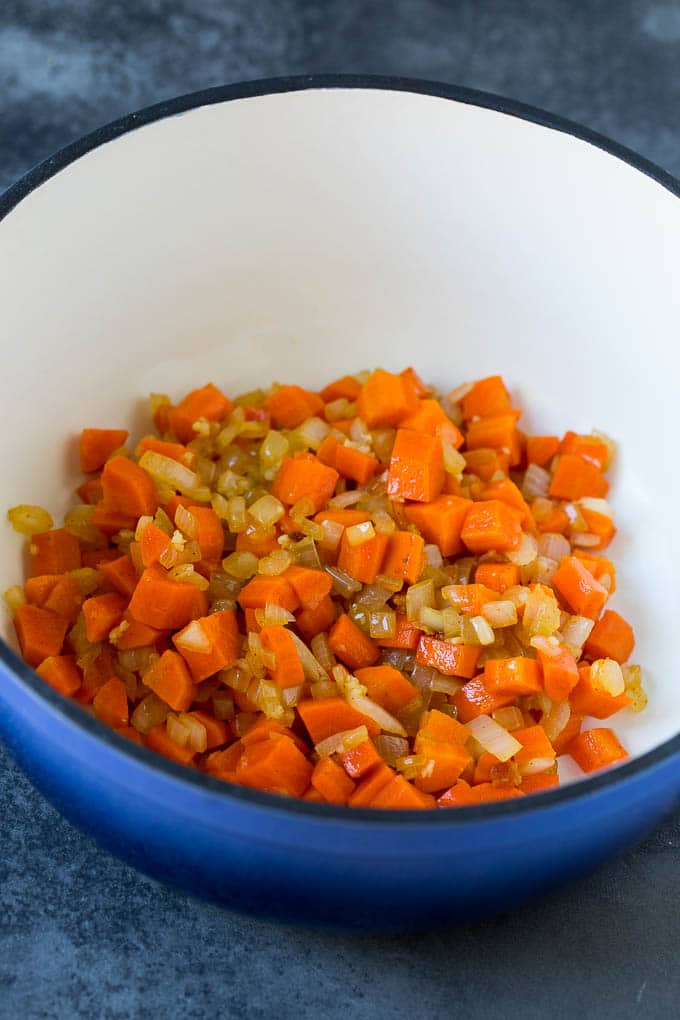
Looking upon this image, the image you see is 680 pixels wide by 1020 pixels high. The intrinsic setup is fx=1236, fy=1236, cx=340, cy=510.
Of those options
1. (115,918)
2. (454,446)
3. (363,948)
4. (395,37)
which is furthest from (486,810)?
(395,37)

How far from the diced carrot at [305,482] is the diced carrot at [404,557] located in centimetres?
17

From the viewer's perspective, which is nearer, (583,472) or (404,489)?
(404,489)

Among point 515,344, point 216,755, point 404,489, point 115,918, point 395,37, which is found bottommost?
point 115,918

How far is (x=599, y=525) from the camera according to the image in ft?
8.04

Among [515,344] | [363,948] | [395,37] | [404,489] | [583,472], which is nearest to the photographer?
[363,948]

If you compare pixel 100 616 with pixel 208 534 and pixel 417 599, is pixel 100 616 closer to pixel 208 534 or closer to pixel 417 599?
pixel 208 534

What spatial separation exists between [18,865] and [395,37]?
2.57m

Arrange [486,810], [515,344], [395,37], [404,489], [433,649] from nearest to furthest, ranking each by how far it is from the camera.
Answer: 1. [486,810]
2. [433,649]
3. [404,489]
4. [515,344]
5. [395,37]

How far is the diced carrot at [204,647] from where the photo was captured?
6.78 feet

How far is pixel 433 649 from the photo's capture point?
215 cm

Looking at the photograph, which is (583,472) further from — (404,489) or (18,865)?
(18,865)

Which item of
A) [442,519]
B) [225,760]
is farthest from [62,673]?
[442,519]

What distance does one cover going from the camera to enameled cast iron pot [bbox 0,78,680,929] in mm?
2332

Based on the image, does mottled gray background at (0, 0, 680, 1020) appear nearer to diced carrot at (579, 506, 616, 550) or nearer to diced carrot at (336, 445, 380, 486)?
diced carrot at (579, 506, 616, 550)
